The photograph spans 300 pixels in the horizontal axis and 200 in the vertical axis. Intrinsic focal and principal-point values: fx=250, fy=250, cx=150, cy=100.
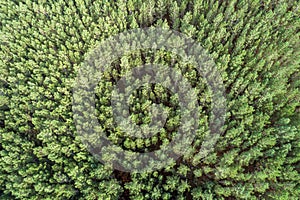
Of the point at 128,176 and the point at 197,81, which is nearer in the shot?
the point at 128,176

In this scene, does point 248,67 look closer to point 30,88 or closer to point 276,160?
point 276,160

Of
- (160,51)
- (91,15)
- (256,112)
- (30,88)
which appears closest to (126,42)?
(160,51)

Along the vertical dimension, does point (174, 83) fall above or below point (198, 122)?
above

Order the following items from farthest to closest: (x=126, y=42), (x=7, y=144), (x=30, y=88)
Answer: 1. (x=126, y=42)
2. (x=30, y=88)
3. (x=7, y=144)

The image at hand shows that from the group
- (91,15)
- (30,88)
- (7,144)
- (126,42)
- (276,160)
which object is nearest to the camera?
(276,160)

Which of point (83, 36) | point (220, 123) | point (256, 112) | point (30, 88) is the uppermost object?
point (83, 36)

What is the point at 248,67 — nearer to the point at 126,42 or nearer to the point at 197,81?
the point at 197,81
